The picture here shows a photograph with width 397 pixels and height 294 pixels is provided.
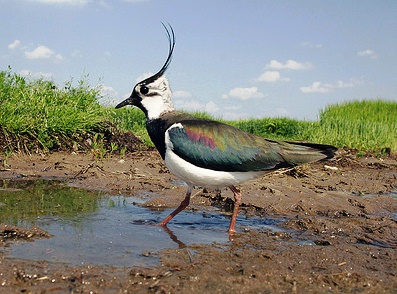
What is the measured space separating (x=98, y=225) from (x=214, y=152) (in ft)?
4.72

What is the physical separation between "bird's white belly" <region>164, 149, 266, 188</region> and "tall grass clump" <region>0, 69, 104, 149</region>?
538 centimetres

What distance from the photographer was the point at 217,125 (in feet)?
17.8

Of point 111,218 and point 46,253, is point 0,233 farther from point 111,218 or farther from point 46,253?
point 111,218

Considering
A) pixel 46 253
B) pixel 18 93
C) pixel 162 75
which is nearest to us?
pixel 46 253

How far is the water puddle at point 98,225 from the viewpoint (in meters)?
3.98

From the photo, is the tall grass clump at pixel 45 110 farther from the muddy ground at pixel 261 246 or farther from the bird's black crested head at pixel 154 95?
the bird's black crested head at pixel 154 95

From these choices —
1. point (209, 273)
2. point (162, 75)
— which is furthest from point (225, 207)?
point (209, 273)

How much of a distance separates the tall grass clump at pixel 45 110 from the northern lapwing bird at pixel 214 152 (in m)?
5.00

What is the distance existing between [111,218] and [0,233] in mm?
1266

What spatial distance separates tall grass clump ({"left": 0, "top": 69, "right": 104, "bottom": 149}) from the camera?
32.5ft

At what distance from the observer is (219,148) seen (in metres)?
5.28

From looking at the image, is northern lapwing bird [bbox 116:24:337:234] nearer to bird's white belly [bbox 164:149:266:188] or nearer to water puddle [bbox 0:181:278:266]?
bird's white belly [bbox 164:149:266:188]

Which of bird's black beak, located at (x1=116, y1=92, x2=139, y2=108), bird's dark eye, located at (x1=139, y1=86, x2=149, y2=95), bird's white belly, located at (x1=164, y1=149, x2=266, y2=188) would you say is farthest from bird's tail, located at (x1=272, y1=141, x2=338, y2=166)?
bird's black beak, located at (x1=116, y1=92, x2=139, y2=108)

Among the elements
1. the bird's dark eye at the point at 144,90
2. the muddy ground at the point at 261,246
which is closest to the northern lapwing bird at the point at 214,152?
the bird's dark eye at the point at 144,90
